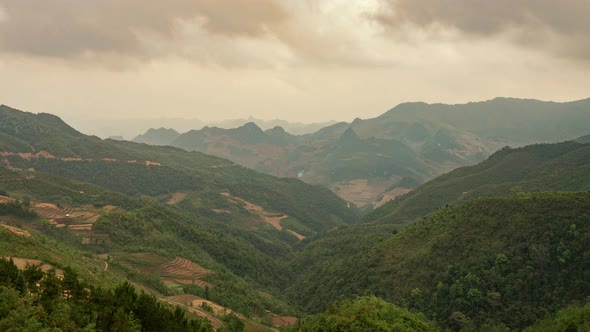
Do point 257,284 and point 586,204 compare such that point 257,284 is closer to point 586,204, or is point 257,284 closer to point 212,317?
point 212,317

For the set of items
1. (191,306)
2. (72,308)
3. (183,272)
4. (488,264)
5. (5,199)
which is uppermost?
(5,199)

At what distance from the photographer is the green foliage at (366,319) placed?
59.9 metres

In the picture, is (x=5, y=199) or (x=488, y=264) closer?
(x=488, y=264)

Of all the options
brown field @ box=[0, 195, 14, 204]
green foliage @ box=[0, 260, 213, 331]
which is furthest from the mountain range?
brown field @ box=[0, 195, 14, 204]

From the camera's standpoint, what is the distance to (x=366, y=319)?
6191 centimetres

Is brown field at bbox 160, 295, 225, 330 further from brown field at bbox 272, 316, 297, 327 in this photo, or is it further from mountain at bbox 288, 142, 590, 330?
mountain at bbox 288, 142, 590, 330

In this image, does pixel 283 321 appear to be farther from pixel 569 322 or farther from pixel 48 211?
pixel 48 211

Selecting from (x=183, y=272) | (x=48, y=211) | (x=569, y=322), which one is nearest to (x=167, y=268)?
(x=183, y=272)

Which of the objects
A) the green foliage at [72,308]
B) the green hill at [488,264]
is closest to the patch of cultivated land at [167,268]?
the green hill at [488,264]

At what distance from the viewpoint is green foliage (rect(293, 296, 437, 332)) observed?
59.9 meters

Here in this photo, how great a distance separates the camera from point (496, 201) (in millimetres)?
108312

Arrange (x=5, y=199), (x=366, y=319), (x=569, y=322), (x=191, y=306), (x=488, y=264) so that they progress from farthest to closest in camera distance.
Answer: (x=5, y=199) < (x=488, y=264) < (x=191, y=306) < (x=366, y=319) < (x=569, y=322)

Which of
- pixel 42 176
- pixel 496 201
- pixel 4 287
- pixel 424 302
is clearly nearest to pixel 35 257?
pixel 4 287

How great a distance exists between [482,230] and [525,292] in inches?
847
